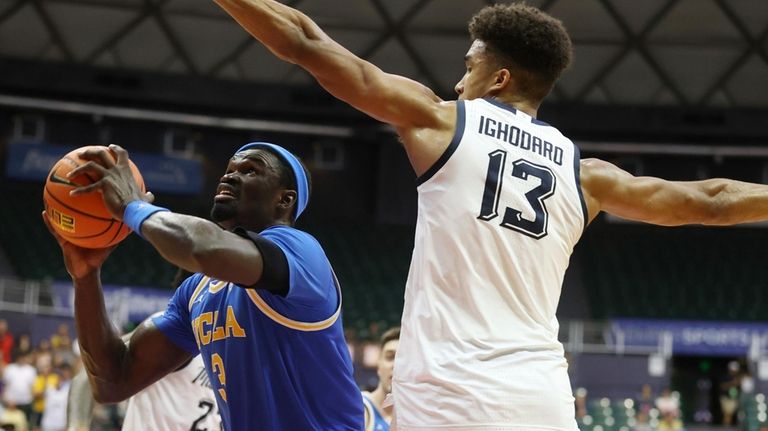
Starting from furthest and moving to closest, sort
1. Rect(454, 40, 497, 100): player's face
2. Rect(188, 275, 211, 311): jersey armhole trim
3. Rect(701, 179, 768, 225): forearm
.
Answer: Rect(188, 275, 211, 311): jersey armhole trim
Rect(701, 179, 768, 225): forearm
Rect(454, 40, 497, 100): player's face

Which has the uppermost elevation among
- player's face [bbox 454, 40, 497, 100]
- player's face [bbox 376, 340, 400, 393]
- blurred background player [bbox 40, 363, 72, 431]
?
player's face [bbox 454, 40, 497, 100]

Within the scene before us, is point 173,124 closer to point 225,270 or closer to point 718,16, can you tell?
point 718,16

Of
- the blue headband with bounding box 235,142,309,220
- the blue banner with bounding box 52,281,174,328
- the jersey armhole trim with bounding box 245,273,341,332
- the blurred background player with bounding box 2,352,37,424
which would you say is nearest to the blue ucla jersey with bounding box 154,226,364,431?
the jersey armhole trim with bounding box 245,273,341,332

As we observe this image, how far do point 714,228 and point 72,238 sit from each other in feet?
84.4

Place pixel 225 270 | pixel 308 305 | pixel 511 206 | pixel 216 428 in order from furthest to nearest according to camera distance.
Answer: pixel 216 428, pixel 308 305, pixel 511 206, pixel 225 270

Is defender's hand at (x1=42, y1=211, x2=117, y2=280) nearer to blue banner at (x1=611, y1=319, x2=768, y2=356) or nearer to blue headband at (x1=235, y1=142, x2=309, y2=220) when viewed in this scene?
Result: blue headband at (x1=235, y1=142, x2=309, y2=220)

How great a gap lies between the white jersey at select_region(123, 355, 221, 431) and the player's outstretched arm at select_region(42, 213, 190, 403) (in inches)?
69.0

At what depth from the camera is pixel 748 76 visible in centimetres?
2589

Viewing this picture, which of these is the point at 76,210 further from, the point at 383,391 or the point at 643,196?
the point at 383,391

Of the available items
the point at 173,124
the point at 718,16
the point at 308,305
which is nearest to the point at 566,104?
the point at 718,16

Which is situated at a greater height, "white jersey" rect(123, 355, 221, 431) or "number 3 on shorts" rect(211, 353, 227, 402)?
"number 3 on shorts" rect(211, 353, 227, 402)

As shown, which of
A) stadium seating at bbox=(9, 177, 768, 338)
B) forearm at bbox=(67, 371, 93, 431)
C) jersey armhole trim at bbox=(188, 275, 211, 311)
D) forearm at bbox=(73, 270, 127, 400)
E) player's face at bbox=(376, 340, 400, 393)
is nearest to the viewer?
forearm at bbox=(73, 270, 127, 400)

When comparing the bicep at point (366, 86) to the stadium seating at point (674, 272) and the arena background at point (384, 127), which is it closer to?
the arena background at point (384, 127)

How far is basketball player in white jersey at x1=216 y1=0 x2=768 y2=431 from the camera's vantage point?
3.34 meters
